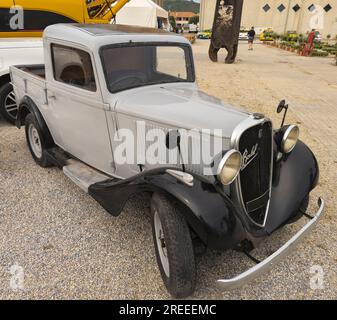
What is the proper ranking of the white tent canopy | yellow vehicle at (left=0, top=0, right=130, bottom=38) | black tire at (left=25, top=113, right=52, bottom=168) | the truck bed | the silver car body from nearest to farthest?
the silver car body < the truck bed < black tire at (left=25, top=113, right=52, bottom=168) < yellow vehicle at (left=0, top=0, right=130, bottom=38) < the white tent canopy

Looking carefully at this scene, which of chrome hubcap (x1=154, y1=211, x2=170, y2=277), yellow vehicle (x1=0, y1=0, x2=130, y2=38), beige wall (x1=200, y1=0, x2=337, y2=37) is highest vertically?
beige wall (x1=200, y1=0, x2=337, y2=37)

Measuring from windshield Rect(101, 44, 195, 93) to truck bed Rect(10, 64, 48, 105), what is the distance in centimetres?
125

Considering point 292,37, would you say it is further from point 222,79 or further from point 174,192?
point 174,192

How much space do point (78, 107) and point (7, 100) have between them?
10.8 feet

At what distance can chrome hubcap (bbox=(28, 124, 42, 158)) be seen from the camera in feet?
14.7

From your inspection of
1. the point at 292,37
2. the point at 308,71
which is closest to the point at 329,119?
the point at 308,71

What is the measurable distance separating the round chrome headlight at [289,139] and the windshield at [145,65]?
130cm

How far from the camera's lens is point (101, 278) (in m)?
2.60

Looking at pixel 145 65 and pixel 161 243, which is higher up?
pixel 145 65

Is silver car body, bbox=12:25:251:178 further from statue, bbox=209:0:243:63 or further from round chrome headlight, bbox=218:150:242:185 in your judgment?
Answer: statue, bbox=209:0:243:63

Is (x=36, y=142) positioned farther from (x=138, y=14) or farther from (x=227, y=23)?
(x=138, y=14)

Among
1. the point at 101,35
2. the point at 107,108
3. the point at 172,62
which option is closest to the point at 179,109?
the point at 107,108

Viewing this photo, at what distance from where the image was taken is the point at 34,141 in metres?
4.58

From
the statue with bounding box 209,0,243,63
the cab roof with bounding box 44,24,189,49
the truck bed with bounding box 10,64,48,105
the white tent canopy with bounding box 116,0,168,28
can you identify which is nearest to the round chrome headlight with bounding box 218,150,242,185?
the cab roof with bounding box 44,24,189,49
